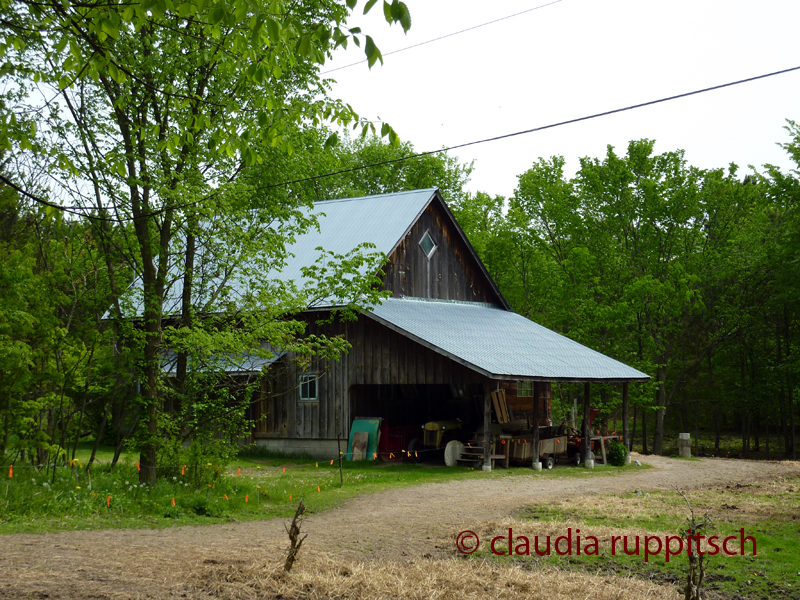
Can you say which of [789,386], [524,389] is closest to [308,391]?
[524,389]

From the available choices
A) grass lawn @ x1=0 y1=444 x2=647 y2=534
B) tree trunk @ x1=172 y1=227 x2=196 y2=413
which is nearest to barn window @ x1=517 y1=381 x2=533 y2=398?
grass lawn @ x1=0 y1=444 x2=647 y2=534

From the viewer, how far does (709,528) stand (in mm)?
10883

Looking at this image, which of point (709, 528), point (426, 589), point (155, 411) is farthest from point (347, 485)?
point (426, 589)

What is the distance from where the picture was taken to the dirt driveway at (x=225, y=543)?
7.28 metres

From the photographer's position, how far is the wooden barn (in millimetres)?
21234

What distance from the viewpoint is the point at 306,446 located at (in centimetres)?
2431

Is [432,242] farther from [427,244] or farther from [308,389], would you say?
[308,389]

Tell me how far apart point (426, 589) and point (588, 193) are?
34.4 meters

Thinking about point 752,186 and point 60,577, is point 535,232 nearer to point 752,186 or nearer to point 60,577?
point 752,186

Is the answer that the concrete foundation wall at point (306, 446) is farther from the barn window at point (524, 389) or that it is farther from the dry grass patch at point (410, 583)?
the dry grass patch at point (410, 583)

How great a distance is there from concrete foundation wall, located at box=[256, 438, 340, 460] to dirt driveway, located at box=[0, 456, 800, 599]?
25.0ft

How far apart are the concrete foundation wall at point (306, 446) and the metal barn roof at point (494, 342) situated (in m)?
4.66

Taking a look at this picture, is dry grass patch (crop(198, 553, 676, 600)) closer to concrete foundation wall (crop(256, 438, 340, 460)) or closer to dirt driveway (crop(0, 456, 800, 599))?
dirt driveway (crop(0, 456, 800, 599))

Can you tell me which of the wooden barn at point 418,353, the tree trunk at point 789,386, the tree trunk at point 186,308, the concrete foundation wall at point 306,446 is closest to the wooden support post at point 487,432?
the wooden barn at point 418,353
